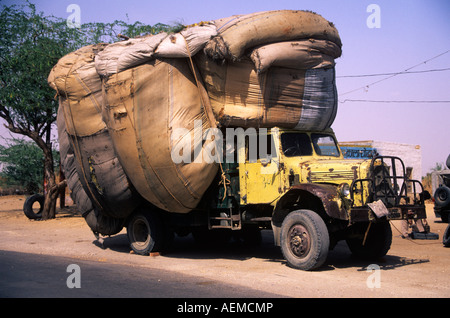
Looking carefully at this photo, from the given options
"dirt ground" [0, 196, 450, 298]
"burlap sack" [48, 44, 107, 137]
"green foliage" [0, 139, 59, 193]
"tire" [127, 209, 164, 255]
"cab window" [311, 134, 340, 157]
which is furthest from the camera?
"green foliage" [0, 139, 59, 193]

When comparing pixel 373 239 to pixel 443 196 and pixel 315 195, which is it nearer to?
pixel 315 195

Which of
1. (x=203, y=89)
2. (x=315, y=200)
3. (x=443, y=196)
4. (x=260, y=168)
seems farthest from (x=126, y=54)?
(x=443, y=196)

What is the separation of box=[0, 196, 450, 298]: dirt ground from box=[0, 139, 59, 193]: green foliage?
20.2 meters

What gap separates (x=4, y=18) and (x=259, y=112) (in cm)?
1437

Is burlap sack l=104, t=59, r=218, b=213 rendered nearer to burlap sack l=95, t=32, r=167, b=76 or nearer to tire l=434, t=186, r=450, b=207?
burlap sack l=95, t=32, r=167, b=76

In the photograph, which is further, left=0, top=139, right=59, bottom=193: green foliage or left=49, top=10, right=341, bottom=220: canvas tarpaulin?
left=0, top=139, right=59, bottom=193: green foliage

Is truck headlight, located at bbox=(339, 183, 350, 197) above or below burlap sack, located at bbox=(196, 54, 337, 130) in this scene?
below

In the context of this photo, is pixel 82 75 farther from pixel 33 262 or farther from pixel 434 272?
pixel 434 272

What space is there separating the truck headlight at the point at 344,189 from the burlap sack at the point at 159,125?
241 cm

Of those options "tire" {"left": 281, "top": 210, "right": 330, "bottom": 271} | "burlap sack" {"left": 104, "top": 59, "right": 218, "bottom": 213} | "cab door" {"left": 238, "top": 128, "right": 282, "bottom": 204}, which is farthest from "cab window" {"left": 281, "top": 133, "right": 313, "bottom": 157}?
"burlap sack" {"left": 104, "top": 59, "right": 218, "bottom": 213}

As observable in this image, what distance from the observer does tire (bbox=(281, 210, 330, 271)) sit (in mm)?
7754

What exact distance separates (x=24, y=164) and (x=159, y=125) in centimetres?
2834
